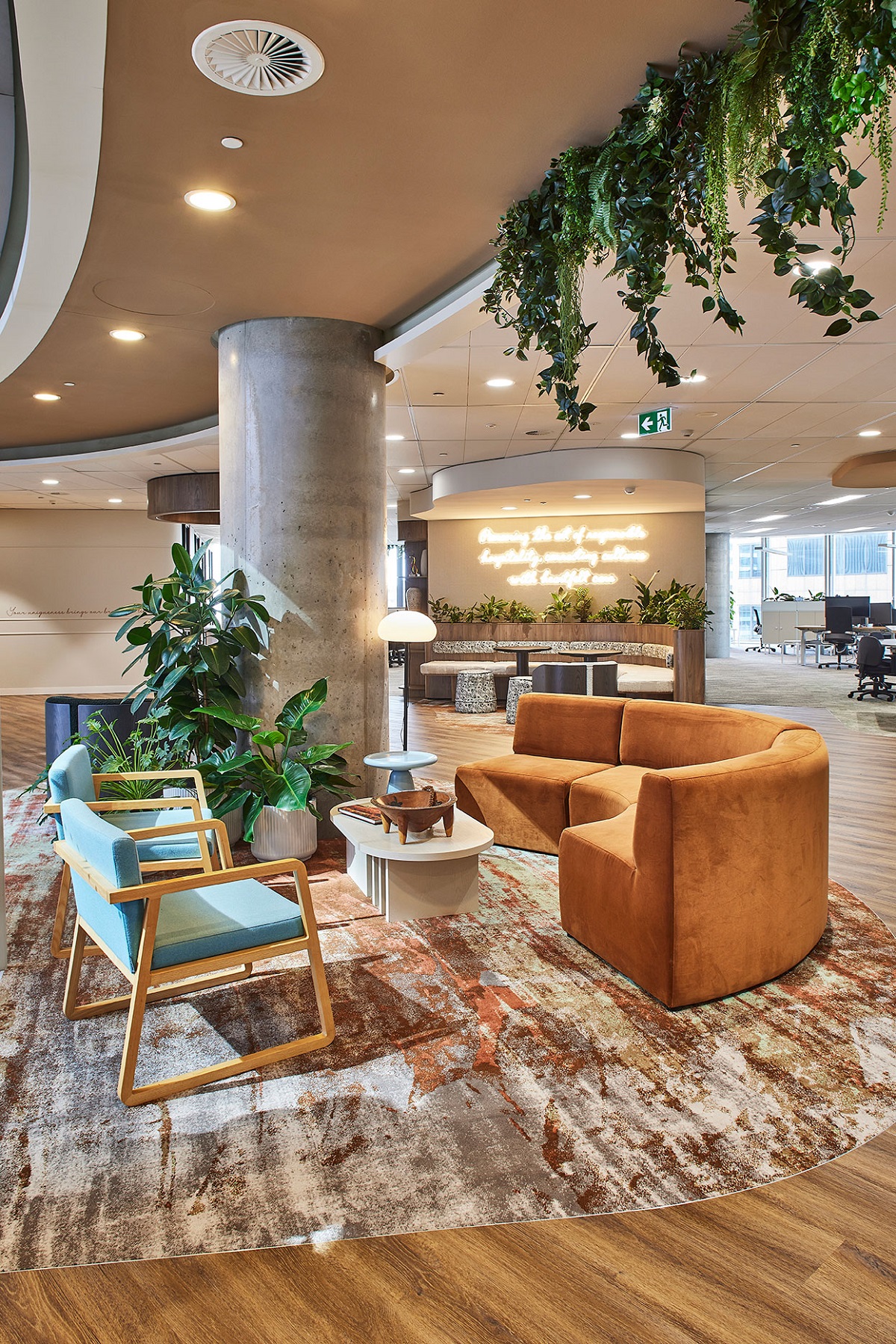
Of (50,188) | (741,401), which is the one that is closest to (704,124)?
A: (50,188)

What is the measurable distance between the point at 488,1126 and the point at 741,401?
7034 millimetres

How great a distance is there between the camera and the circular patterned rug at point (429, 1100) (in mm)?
2080

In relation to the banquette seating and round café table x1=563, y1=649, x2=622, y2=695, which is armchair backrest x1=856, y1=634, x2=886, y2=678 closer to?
the banquette seating

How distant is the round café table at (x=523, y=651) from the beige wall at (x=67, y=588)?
21.9ft

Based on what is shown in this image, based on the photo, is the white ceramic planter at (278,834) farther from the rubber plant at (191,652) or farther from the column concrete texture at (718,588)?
the column concrete texture at (718,588)

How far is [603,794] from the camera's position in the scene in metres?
4.52

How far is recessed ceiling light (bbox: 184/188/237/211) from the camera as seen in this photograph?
3.71m

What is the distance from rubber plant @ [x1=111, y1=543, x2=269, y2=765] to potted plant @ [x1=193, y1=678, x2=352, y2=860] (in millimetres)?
141

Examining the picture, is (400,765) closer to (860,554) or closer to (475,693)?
(475,693)

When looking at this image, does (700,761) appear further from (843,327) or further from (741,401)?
(741,401)

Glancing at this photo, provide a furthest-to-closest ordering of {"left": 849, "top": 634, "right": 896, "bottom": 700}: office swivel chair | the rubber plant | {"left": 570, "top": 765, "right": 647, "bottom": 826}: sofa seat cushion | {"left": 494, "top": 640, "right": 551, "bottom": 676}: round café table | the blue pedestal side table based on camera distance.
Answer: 1. {"left": 849, "top": 634, "right": 896, "bottom": 700}: office swivel chair
2. {"left": 494, "top": 640, "right": 551, "bottom": 676}: round café table
3. the rubber plant
4. {"left": 570, "top": 765, "right": 647, "bottom": 826}: sofa seat cushion
5. the blue pedestal side table

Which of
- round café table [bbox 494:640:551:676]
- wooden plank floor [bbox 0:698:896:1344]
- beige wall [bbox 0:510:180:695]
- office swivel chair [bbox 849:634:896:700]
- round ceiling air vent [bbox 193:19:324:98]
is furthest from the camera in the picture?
beige wall [bbox 0:510:180:695]

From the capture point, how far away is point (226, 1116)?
2449 mm

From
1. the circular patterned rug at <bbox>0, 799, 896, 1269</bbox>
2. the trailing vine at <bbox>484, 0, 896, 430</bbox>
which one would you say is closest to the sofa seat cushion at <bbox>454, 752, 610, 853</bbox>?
the circular patterned rug at <bbox>0, 799, 896, 1269</bbox>
